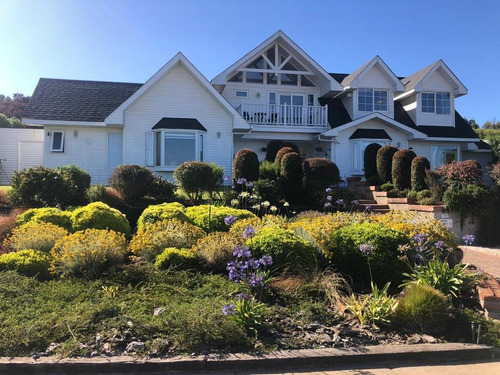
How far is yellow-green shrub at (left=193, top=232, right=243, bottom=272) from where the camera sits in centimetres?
588

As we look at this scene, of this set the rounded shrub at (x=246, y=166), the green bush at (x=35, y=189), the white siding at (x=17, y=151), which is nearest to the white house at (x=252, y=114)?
the white siding at (x=17, y=151)

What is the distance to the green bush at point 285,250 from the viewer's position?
18.1 ft

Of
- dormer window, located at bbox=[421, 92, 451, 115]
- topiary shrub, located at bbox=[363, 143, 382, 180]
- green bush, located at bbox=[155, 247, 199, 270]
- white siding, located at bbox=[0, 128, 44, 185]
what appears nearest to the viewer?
green bush, located at bbox=[155, 247, 199, 270]

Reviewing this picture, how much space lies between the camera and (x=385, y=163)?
1484 centimetres

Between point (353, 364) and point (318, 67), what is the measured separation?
18.6m

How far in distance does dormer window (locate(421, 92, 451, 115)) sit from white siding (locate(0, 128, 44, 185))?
21081 mm

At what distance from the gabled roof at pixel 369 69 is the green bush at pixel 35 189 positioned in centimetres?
1585

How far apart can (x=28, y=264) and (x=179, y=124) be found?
12.4 m

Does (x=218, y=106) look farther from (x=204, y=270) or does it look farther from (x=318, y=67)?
(x=204, y=270)

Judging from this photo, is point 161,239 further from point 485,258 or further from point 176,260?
point 485,258

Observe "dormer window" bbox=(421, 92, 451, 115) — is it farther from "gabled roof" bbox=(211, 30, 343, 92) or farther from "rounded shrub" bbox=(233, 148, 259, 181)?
"rounded shrub" bbox=(233, 148, 259, 181)

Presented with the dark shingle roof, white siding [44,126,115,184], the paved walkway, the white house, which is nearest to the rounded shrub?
the white house

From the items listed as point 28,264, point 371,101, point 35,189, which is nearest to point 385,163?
point 371,101

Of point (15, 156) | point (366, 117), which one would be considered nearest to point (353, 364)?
point (366, 117)
